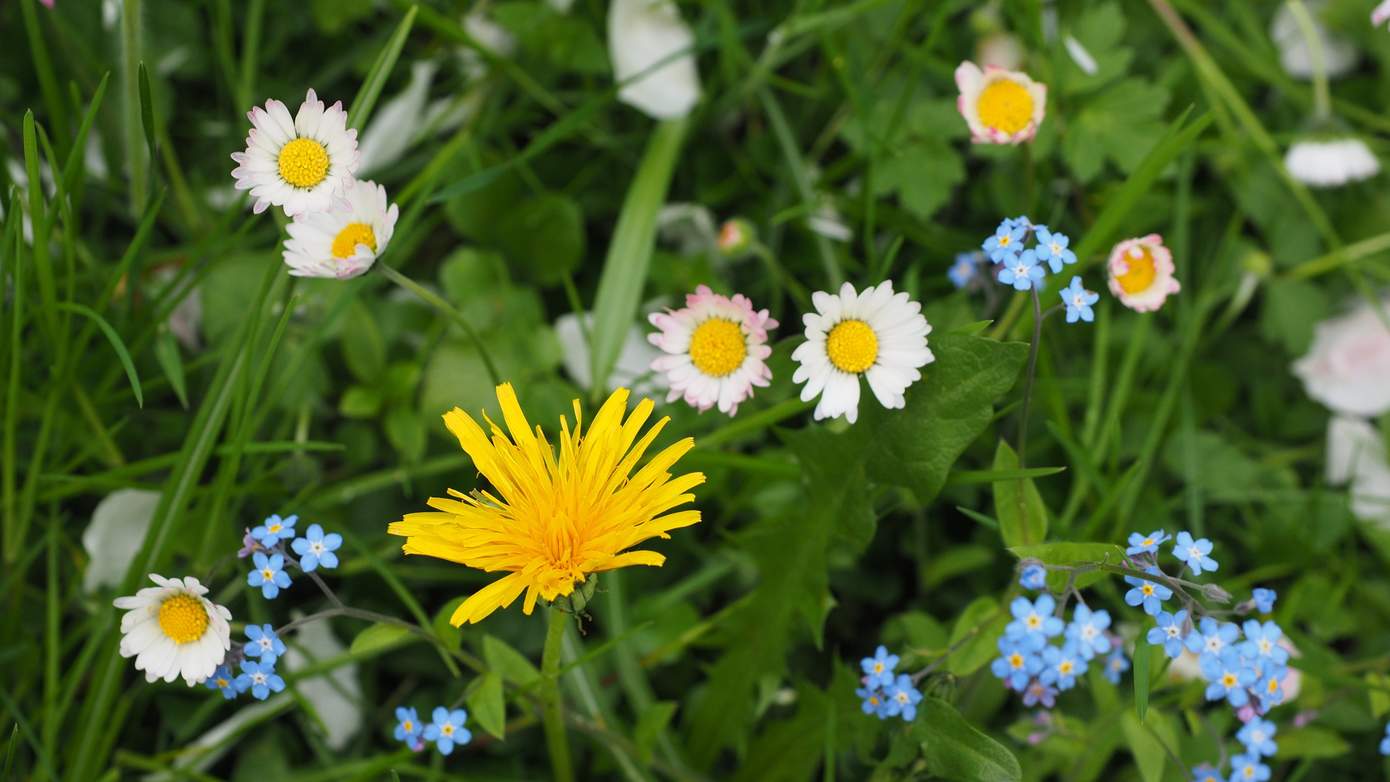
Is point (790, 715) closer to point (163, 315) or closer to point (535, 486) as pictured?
point (535, 486)

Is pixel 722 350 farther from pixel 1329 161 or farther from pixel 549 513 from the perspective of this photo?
pixel 1329 161

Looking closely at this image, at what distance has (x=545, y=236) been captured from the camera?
1.40m

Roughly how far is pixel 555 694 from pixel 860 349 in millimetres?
384

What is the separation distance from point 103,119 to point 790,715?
102cm

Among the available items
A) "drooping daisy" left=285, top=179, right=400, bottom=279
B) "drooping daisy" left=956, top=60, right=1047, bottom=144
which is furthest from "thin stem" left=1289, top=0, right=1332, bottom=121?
"drooping daisy" left=285, top=179, right=400, bottom=279

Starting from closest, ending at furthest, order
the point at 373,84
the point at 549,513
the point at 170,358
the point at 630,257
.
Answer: the point at 549,513
the point at 373,84
the point at 170,358
the point at 630,257

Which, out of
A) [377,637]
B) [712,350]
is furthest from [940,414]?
[377,637]

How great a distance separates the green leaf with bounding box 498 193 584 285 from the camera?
1381mm

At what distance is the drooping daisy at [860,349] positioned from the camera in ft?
3.00

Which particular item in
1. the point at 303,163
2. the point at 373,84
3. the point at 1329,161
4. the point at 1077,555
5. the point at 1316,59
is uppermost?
the point at 1316,59

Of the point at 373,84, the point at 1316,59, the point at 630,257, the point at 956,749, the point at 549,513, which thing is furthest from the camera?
the point at 1316,59

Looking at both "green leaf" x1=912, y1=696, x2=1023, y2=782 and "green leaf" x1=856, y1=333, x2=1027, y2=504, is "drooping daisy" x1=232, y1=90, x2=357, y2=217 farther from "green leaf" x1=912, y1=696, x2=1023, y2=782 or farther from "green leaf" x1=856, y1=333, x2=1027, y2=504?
"green leaf" x1=912, y1=696, x2=1023, y2=782

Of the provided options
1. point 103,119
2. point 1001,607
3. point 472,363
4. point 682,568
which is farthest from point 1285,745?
point 103,119

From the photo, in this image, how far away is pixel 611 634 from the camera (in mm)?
1221
